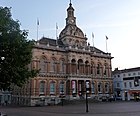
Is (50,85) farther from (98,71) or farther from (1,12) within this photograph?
(1,12)

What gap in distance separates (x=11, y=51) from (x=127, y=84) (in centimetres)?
5537

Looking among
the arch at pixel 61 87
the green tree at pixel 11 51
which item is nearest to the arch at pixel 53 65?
the arch at pixel 61 87

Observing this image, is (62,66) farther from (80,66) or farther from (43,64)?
(43,64)

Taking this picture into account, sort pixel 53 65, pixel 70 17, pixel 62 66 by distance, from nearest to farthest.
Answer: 1. pixel 53 65
2. pixel 62 66
3. pixel 70 17

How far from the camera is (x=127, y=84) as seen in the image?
71.6 meters

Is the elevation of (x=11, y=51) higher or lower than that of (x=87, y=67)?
lower

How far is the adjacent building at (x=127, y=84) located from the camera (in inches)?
2670

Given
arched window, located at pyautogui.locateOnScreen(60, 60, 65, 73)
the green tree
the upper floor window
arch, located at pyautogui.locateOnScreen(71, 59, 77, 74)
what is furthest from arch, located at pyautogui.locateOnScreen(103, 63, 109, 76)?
the green tree

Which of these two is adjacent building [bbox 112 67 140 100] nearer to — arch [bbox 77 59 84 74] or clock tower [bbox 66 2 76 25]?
arch [bbox 77 59 84 74]

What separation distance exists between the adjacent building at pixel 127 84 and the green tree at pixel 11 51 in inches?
1852

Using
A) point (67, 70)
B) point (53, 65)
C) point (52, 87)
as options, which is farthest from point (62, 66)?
point (52, 87)

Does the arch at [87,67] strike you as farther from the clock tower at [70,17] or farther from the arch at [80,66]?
the clock tower at [70,17]

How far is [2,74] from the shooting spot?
24.0 metres

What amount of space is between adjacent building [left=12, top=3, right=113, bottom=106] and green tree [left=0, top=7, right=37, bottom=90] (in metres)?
28.6
